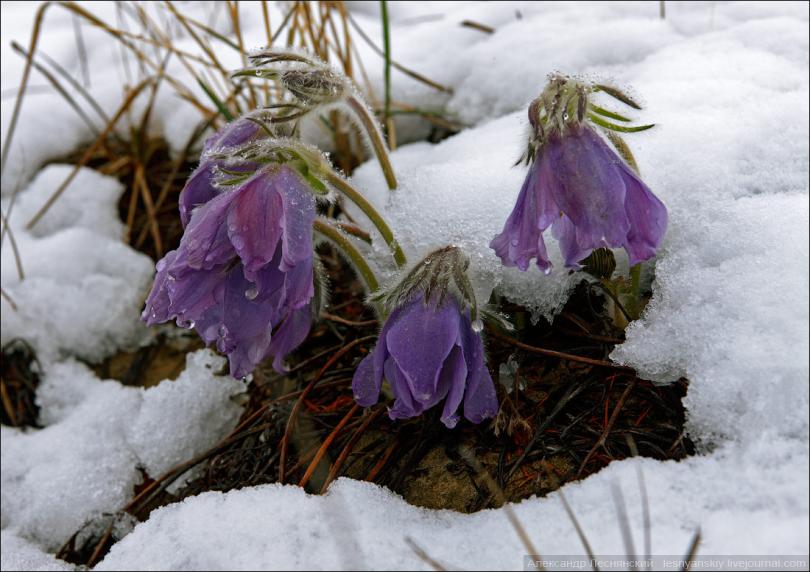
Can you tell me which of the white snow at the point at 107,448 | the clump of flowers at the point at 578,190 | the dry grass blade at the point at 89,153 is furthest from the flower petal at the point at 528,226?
the dry grass blade at the point at 89,153

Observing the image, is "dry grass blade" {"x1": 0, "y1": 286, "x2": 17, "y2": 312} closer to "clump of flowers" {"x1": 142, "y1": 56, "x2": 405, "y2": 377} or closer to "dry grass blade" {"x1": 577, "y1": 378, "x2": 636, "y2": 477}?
"clump of flowers" {"x1": 142, "y1": 56, "x2": 405, "y2": 377}

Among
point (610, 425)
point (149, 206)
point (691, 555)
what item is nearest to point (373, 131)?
point (610, 425)

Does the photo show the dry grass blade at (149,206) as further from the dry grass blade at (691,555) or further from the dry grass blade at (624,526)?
the dry grass blade at (691,555)

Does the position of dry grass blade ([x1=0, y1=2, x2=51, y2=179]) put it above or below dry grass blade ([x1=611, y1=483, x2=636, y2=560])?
above

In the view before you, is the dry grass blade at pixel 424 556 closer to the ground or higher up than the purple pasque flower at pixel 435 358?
closer to the ground

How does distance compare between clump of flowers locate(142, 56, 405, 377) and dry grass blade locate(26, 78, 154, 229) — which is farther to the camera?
dry grass blade locate(26, 78, 154, 229)

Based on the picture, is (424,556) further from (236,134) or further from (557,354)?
(236,134)

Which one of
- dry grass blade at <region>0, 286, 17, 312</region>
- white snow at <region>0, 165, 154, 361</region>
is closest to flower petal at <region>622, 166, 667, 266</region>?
white snow at <region>0, 165, 154, 361</region>
